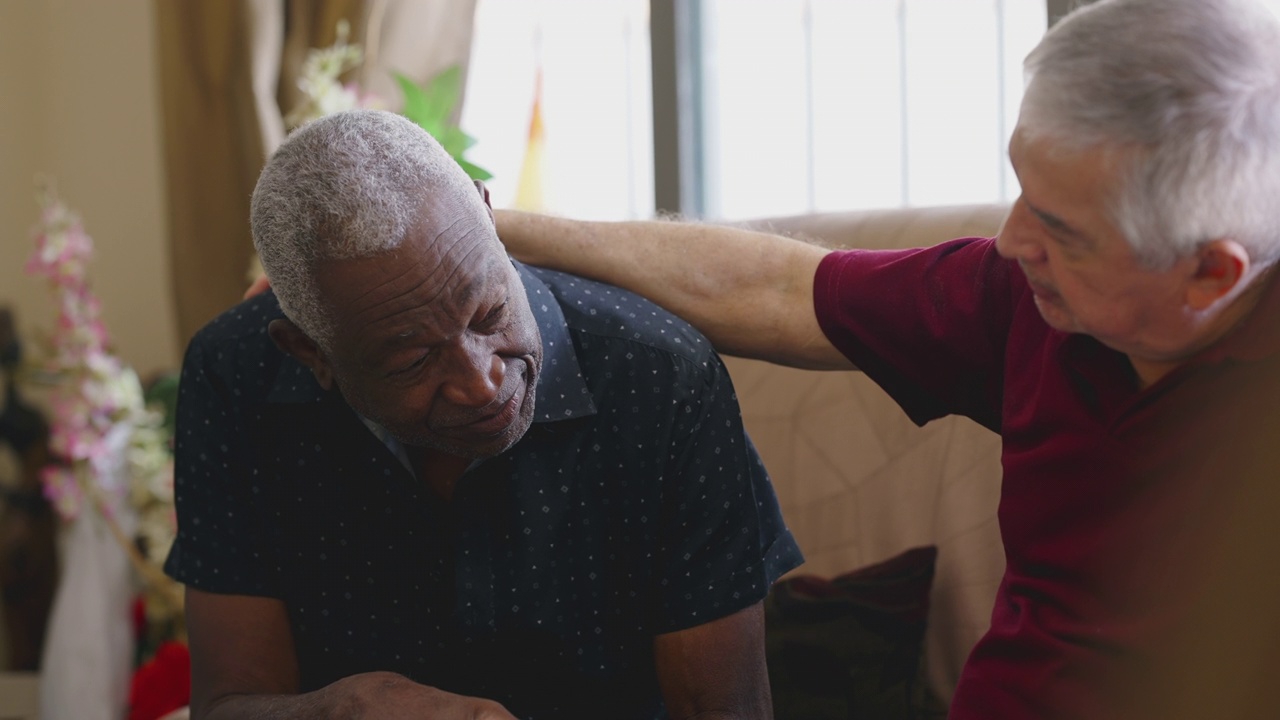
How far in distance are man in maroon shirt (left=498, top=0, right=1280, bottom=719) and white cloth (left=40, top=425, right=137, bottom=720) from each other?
1.69m

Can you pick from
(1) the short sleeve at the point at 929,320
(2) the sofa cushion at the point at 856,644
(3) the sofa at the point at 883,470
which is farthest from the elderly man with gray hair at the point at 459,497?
(3) the sofa at the point at 883,470

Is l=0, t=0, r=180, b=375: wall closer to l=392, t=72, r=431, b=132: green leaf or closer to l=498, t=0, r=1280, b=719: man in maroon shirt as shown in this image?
l=392, t=72, r=431, b=132: green leaf

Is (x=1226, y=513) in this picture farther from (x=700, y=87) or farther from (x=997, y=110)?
(x=700, y=87)

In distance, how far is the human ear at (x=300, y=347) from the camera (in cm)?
126

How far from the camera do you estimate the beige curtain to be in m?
2.62

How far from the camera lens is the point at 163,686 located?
7.16 ft

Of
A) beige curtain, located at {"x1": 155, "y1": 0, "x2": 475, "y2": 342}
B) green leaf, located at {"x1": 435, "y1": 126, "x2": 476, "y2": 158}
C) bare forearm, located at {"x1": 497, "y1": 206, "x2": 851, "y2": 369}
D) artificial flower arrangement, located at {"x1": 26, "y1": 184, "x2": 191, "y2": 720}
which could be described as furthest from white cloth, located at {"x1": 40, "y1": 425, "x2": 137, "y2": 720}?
bare forearm, located at {"x1": 497, "y1": 206, "x2": 851, "y2": 369}

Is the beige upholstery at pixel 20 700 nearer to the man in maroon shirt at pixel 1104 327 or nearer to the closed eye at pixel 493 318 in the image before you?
the closed eye at pixel 493 318

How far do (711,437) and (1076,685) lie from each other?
0.45 m

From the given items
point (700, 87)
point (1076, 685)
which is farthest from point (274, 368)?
point (700, 87)

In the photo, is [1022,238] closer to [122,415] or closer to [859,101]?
[859,101]

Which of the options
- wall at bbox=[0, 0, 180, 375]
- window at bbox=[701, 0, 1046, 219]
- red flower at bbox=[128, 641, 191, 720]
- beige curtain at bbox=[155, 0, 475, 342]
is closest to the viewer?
red flower at bbox=[128, 641, 191, 720]

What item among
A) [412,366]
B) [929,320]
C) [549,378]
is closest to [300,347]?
[412,366]

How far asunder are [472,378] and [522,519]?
8.8 inches
